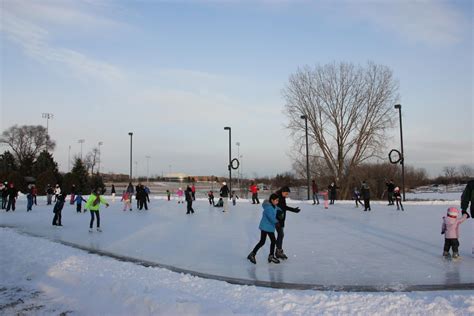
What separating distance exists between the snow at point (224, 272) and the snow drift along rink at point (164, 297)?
1 centimetres

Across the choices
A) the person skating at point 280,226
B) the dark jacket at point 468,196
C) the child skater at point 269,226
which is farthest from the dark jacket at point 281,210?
the dark jacket at point 468,196

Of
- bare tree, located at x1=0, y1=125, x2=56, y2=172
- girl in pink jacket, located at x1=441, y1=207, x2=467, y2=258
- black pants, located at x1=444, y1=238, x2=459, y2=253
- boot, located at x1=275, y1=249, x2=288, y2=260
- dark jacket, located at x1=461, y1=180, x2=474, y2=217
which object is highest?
bare tree, located at x1=0, y1=125, x2=56, y2=172

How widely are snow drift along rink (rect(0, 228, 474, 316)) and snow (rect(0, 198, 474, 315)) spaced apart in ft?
0.05

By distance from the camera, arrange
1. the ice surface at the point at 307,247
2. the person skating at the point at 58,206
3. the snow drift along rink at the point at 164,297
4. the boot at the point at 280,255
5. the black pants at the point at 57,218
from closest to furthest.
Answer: the snow drift along rink at the point at 164,297 < the ice surface at the point at 307,247 < the boot at the point at 280,255 < the person skating at the point at 58,206 < the black pants at the point at 57,218

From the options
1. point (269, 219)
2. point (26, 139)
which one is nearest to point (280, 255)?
point (269, 219)

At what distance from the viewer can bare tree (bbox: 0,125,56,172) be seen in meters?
86.9

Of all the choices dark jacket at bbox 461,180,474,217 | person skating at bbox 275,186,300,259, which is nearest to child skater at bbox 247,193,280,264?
person skating at bbox 275,186,300,259

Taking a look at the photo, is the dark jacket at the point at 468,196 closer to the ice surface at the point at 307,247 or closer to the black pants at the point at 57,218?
the ice surface at the point at 307,247

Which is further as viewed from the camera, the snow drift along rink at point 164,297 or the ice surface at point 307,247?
the ice surface at point 307,247

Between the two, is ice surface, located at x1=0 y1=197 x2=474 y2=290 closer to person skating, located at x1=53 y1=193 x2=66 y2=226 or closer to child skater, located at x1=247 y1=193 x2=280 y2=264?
child skater, located at x1=247 y1=193 x2=280 y2=264

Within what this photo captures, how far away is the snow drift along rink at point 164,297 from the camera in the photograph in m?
5.15

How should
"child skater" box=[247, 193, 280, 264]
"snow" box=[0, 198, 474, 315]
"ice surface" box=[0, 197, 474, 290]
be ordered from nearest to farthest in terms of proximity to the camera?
"snow" box=[0, 198, 474, 315] < "ice surface" box=[0, 197, 474, 290] < "child skater" box=[247, 193, 280, 264]

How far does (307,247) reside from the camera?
10281 millimetres

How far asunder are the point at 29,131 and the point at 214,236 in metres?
89.0
